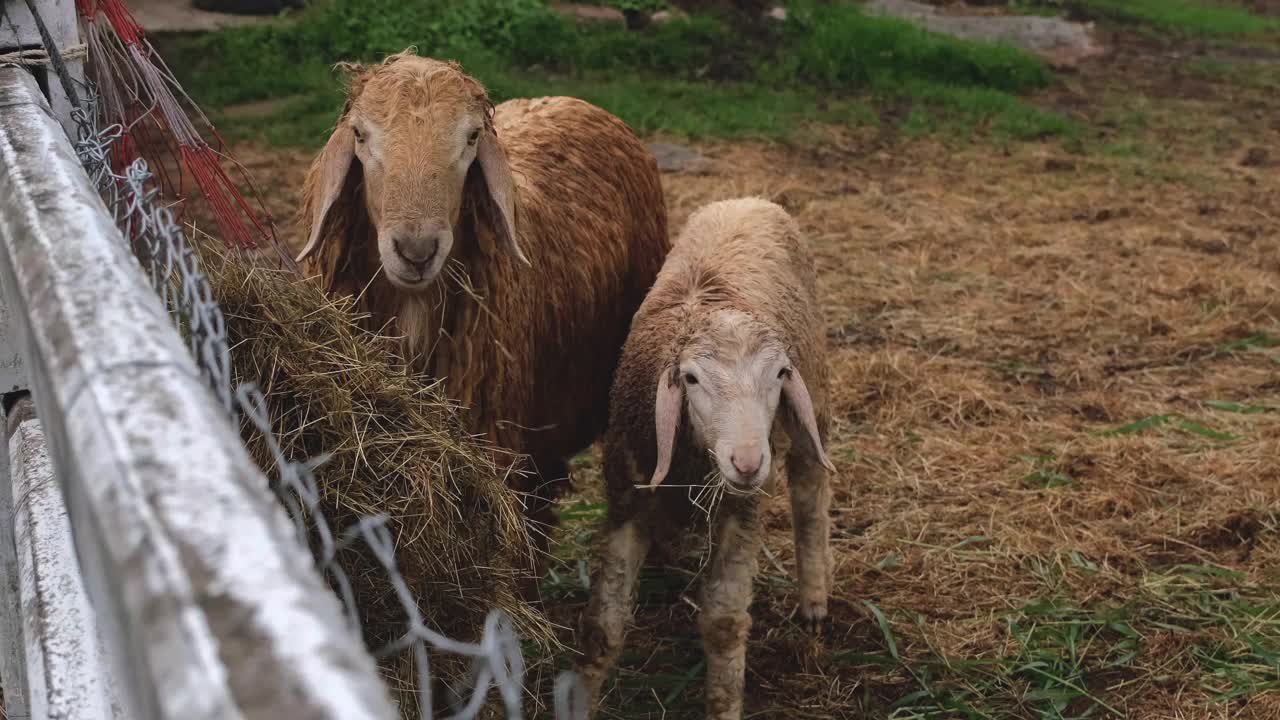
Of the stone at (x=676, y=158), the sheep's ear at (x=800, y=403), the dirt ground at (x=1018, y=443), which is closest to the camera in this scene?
the sheep's ear at (x=800, y=403)

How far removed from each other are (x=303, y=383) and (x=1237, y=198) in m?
8.08

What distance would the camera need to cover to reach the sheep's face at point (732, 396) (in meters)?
3.18

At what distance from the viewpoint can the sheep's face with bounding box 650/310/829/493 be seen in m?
3.18

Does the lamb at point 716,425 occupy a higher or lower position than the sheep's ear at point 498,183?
lower

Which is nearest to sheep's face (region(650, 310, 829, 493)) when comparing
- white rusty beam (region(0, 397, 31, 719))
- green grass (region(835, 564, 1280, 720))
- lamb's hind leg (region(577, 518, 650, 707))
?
lamb's hind leg (region(577, 518, 650, 707))

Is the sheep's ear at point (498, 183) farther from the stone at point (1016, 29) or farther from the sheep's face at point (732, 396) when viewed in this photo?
the stone at point (1016, 29)

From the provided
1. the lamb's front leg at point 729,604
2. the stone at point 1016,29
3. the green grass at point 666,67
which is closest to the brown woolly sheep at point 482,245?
the lamb's front leg at point 729,604

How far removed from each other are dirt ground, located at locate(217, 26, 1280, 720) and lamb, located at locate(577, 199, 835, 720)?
38cm

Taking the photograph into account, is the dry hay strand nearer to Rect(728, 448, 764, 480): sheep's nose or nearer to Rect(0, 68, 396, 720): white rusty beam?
Rect(728, 448, 764, 480): sheep's nose

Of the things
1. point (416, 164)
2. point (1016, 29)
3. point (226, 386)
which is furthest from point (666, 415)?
point (1016, 29)

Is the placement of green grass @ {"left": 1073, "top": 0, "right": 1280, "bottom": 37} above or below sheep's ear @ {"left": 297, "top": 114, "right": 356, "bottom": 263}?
below

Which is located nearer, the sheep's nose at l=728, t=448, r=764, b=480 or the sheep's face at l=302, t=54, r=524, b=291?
the sheep's face at l=302, t=54, r=524, b=291

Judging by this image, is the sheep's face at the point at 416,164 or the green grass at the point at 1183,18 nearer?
the sheep's face at the point at 416,164

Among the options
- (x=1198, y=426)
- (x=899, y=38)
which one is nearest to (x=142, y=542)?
(x=1198, y=426)
